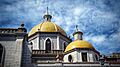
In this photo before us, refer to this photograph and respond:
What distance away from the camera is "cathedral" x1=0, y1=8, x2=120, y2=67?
2100cm

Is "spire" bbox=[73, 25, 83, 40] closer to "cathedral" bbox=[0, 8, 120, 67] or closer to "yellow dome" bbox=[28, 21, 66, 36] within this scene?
"cathedral" bbox=[0, 8, 120, 67]

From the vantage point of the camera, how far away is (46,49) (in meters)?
31.2

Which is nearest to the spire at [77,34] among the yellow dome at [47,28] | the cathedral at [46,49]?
the cathedral at [46,49]

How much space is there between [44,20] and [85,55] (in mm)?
13204

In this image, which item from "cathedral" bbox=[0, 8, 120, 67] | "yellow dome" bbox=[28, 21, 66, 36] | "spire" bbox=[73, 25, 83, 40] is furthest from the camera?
"spire" bbox=[73, 25, 83, 40]

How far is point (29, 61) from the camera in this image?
850 inches

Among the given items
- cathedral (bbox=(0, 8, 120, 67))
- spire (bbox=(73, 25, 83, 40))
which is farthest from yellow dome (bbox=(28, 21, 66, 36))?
spire (bbox=(73, 25, 83, 40))

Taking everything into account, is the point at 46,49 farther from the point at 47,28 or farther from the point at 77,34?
the point at 77,34

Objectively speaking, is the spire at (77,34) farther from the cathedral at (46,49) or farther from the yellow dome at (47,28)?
the yellow dome at (47,28)

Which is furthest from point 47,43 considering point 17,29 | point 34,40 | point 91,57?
point 17,29

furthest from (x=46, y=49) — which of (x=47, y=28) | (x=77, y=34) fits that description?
(x=77, y=34)

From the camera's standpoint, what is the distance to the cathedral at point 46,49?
21.0 metres

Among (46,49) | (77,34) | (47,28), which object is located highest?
(47,28)

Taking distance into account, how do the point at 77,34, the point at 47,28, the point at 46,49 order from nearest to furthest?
the point at 46,49, the point at 47,28, the point at 77,34
